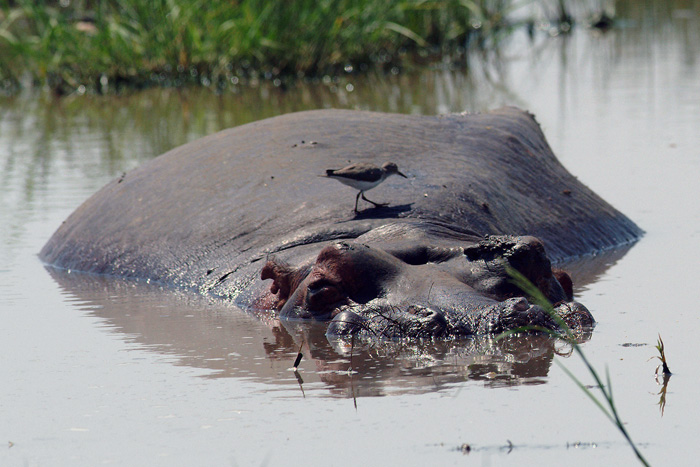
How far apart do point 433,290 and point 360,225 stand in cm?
122

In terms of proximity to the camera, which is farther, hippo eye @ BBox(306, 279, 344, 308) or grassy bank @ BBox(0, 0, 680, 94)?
grassy bank @ BBox(0, 0, 680, 94)

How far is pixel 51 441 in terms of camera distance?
167 inches

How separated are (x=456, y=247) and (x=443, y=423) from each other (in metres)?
1.66

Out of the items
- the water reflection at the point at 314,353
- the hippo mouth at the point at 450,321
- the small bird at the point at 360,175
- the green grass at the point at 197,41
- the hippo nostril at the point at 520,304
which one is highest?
the green grass at the point at 197,41

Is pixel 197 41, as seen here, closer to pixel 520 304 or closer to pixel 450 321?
pixel 450 321

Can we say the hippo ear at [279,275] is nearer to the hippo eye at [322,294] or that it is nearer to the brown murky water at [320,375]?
the brown murky water at [320,375]

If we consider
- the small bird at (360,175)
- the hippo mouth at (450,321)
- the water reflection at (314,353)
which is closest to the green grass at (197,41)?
the small bird at (360,175)

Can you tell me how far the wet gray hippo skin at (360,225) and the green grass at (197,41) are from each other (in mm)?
9089

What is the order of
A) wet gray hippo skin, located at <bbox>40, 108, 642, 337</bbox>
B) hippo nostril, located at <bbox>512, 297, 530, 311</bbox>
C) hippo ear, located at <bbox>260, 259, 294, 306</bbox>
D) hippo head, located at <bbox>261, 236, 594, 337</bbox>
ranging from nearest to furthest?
hippo nostril, located at <bbox>512, 297, 530, 311</bbox>
hippo head, located at <bbox>261, 236, 594, 337</bbox>
wet gray hippo skin, located at <bbox>40, 108, 642, 337</bbox>
hippo ear, located at <bbox>260, 259, 294, 306</bbox>

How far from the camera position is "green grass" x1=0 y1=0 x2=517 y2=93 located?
57.5 ft

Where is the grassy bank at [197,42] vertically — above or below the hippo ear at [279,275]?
above

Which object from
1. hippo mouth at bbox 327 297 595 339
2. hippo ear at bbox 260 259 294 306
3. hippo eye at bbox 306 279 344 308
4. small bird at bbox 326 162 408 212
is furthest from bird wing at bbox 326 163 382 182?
hippo mouth at bbox 327 297 595 339

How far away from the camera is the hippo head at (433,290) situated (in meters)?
5.20

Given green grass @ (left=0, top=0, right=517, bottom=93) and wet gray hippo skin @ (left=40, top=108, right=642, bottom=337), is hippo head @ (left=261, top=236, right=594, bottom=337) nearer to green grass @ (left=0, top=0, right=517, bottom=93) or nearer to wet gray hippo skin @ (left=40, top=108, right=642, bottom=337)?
wet gray hippo skin @ (left=40, top=108, right=642, bottom=337)
